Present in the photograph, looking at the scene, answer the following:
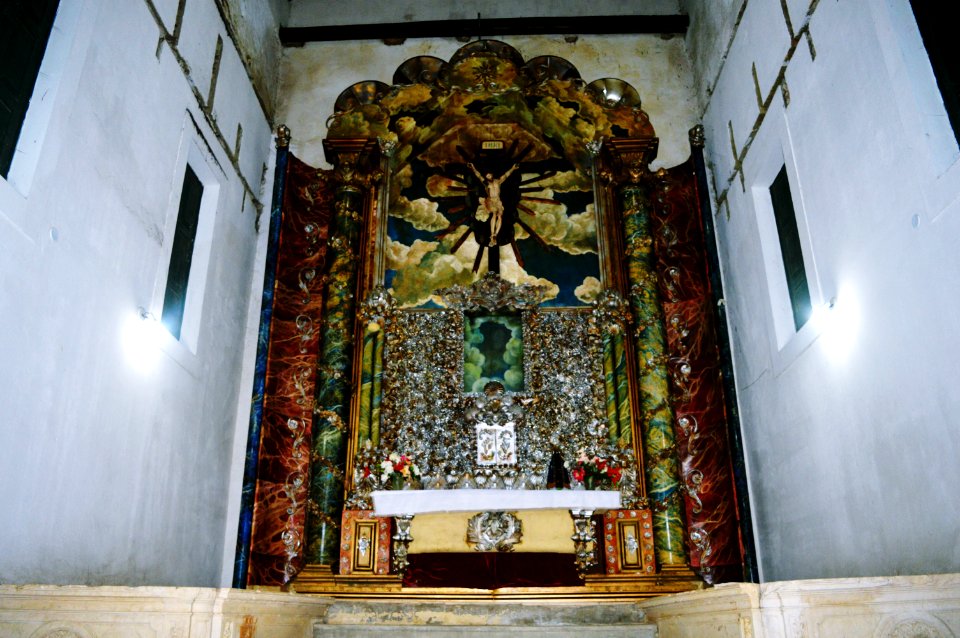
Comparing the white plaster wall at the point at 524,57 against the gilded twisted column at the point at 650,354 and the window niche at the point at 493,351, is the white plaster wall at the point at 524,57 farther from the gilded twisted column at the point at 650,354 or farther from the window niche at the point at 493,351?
the window niche at the point at 493,351

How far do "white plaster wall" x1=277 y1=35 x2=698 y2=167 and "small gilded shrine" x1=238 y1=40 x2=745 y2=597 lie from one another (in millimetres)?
581

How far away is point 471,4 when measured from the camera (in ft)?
34.8

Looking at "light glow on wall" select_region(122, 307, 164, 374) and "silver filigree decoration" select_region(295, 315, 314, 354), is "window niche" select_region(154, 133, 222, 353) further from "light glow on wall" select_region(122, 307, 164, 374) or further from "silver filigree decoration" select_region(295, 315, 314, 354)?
"silver filigree decoration" select_region(295, 315, 314, 354)

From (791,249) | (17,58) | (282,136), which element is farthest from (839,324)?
(282,136)

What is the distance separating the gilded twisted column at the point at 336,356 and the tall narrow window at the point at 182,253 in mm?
1616

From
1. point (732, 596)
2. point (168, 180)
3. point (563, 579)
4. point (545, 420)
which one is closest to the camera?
point (732, 596)

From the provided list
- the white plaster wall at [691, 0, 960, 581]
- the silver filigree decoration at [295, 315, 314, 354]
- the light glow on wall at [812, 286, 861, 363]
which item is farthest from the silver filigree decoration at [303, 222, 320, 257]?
the light glow on wall at [812, 286, 861, 363]

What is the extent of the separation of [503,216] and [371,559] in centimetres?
412

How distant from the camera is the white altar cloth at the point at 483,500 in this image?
700 cm

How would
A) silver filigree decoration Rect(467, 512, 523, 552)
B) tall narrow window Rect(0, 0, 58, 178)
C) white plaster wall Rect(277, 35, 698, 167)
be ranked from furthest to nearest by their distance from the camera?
1. white plaster wall Rect(277, 35, 698, 167)
2. silver filigree decoration Rect(467, 512, 523, 552)
3. tall narrow window Rect(0, 0, 58, 178)

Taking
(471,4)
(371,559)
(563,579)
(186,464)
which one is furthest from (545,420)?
(471,4)

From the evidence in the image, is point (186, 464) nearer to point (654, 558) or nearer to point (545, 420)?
point (545, 420)

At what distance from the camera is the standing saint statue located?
9406mm

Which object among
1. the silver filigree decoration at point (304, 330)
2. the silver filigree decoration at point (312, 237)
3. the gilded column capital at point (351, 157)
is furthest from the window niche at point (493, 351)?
the gilded column capital at point (351, 157)
